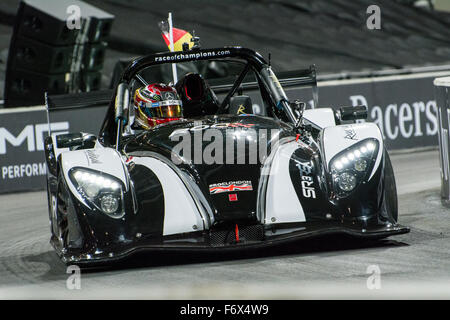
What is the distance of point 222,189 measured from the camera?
550 cm

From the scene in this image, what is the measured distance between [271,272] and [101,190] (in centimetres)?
127

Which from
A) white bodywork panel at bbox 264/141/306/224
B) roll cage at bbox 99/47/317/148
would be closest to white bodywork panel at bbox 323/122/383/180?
white bodywork panel at bbox 264/141/306/224

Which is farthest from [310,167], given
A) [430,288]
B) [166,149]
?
[430,288]

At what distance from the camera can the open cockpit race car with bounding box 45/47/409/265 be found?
5355 millimetres

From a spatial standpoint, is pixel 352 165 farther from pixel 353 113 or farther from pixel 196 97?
pixel 196 97

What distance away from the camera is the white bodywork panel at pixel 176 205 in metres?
5.37

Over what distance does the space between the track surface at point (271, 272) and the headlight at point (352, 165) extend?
0.39 m

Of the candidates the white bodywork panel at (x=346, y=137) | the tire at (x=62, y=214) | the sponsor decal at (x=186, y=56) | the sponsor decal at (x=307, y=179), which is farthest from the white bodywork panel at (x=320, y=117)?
the tire at (x=62, y=214)

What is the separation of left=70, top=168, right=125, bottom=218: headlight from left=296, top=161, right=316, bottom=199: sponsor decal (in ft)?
3.80

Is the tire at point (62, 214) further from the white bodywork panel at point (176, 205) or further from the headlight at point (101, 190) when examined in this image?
the white bodywork panel at point (176, 205)

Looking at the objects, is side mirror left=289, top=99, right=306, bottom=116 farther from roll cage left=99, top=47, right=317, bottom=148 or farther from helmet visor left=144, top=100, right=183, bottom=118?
helmet visor left=144, top=100, right=183, bottom=118

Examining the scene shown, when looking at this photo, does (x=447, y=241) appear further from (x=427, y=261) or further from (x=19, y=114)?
(x=19, y=114)

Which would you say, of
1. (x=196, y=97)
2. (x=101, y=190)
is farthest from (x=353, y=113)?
(x=101, y=190)

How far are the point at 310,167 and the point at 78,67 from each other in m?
7.80
